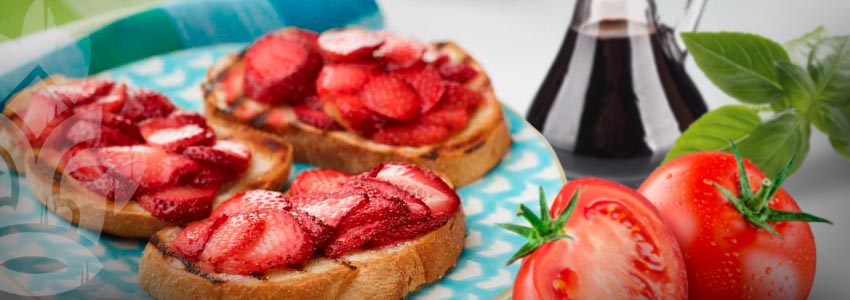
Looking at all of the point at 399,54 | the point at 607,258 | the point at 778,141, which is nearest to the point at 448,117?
the point at 399,54

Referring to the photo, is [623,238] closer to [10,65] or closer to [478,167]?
[478,167]

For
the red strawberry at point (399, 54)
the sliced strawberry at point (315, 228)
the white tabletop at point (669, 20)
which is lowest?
the white tabletop at point (669, 20)

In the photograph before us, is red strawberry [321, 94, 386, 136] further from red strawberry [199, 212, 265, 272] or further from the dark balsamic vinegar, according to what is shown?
red strawberry [199, 212, 265, 272]

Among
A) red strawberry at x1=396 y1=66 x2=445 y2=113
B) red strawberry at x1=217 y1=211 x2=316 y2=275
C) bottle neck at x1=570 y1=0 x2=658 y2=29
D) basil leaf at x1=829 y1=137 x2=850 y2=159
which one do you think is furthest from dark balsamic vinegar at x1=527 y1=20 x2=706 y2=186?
red strawberry at x1=217 y1=211 x2=316 y2=275

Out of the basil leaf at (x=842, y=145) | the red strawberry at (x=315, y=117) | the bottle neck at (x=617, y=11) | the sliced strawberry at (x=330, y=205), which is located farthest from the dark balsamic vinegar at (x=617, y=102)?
the sliced strawberry at (x=330, y=205)

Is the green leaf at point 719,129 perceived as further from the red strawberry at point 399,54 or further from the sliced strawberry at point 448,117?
the red strawberry at point 399,54

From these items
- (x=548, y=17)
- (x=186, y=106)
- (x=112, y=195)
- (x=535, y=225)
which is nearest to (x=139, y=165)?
(x=112, y=195)
